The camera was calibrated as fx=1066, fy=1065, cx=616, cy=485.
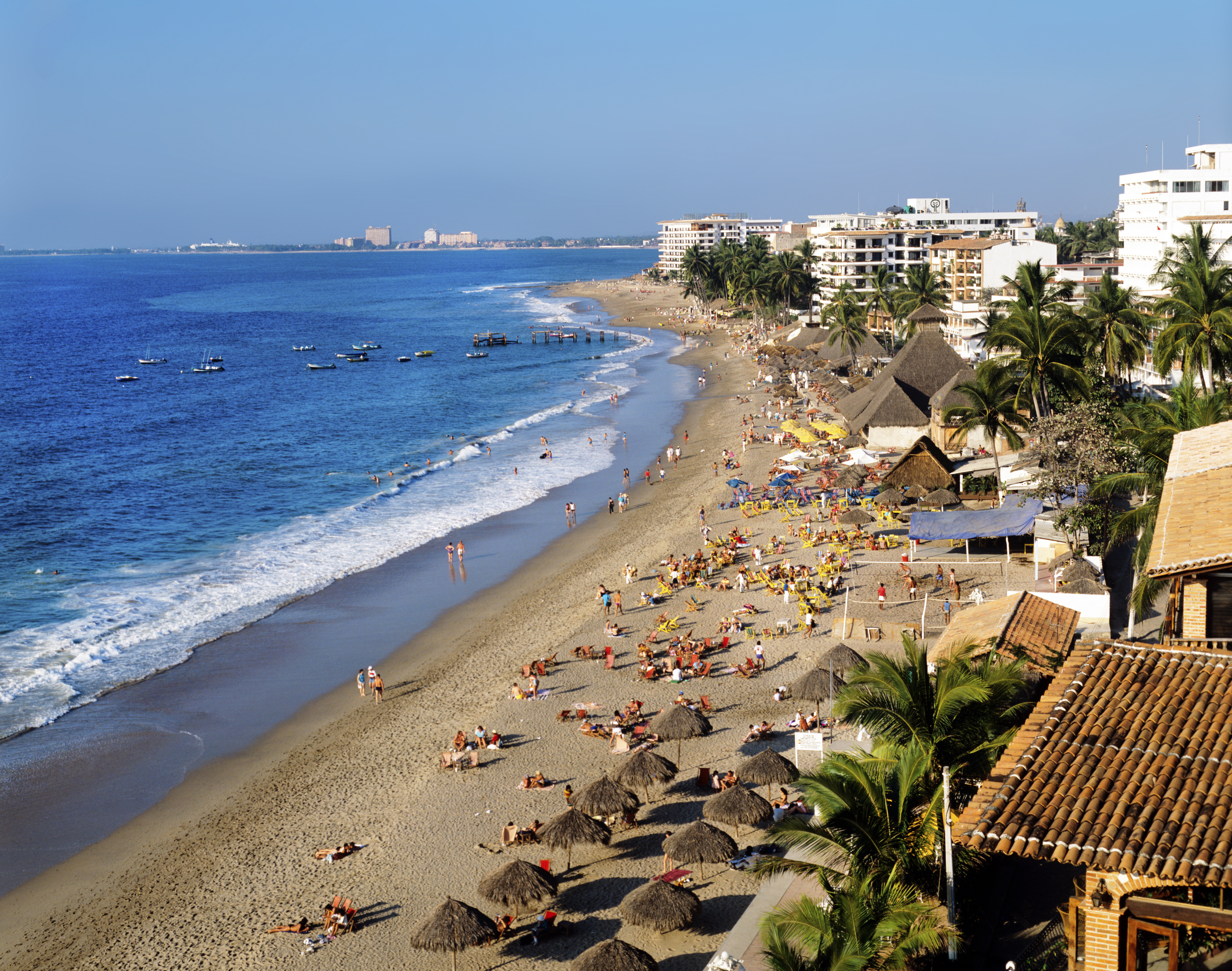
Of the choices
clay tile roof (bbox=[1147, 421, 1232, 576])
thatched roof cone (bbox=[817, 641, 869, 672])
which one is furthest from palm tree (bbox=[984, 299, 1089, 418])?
Answer: clay tile roof (bbox=[1147, 421, 1232, 576])

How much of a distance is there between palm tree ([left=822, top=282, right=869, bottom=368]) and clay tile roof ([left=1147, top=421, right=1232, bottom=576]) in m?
50.8

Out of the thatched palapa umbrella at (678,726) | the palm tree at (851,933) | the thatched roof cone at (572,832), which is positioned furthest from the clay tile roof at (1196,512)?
the thatched palapa umbrella at (678,726)

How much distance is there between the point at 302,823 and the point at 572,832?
6.19 meters

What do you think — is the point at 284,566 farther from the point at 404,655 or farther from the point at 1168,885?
the point at 1168,885

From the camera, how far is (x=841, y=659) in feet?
77.7

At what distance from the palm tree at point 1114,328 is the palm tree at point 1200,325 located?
5406mm

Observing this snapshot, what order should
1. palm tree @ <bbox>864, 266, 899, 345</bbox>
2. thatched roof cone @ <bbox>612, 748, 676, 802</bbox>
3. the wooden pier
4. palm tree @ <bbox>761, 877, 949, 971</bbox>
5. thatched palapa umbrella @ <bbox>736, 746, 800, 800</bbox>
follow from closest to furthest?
palm tree @ <bbox>761, 877, 949, 971</bbox>
thatched palapa umbrella @ <bbox>736, 746, 800, 800</bbox>
thatched roof cone @ <bbox>612, 748, 676, 802</bbox>
palm tree @ <bbox>864, 266, 899, 345</bbox>
the wooden pier

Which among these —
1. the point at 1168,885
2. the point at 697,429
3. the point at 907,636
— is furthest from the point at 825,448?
the point at 1168,885

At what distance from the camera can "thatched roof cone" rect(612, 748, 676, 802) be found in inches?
766

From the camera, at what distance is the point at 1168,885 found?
938 cm

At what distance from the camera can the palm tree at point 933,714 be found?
13.3m

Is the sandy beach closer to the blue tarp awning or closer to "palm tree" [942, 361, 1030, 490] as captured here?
the blue tarp awning

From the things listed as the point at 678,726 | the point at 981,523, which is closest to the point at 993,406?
the point at 981,523

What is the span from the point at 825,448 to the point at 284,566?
25064 mm
